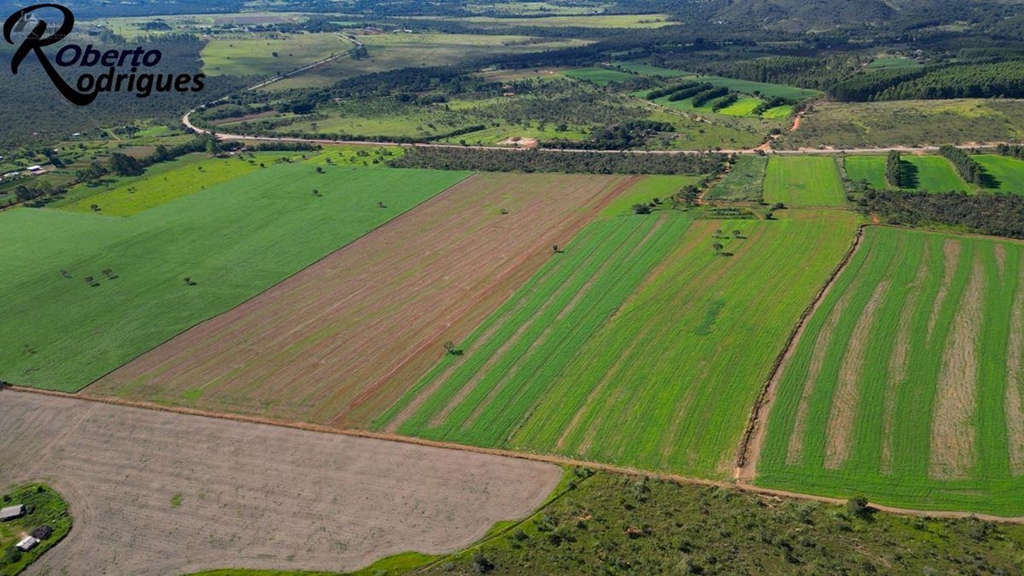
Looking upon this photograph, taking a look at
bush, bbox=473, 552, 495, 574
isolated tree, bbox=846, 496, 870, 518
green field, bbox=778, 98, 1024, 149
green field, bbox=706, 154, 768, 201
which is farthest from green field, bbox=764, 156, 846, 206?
bush, bbox=473, 552, 495, 574

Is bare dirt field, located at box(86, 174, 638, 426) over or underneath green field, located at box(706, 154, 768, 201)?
underneath

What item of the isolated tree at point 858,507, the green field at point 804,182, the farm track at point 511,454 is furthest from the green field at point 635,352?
the green field at point 804,182

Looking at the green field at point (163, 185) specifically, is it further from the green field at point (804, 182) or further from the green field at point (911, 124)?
the green field at point (911, 124)

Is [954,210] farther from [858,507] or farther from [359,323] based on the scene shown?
[359,323]

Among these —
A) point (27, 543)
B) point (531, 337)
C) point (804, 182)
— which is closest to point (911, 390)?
point (531, 337)

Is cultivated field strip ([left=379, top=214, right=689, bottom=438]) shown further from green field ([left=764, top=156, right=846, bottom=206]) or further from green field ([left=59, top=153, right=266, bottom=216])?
green field ([left=59, top=153, right=266, bottom=216])

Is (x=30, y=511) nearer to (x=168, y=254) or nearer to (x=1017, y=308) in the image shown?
(x=168, y=254)
